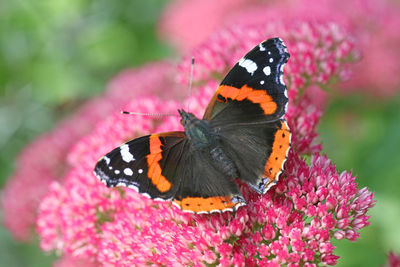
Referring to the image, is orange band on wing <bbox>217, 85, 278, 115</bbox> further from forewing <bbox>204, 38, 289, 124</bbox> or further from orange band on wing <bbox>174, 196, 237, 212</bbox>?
orange band on wing <bbox>174, 196, 237, 212</bbox>

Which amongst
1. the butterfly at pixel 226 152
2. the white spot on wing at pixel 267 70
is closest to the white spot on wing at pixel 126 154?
the butterfly at pixel 226 152

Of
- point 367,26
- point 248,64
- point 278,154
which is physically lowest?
point 278,154

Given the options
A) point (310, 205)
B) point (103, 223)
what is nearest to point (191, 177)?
point (310, 205)

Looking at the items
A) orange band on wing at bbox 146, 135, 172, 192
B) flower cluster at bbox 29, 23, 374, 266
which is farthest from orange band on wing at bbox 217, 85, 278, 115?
orange band on wing at bbox 146, 135, 172, 192

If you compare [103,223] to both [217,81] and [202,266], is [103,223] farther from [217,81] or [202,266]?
[217,81]

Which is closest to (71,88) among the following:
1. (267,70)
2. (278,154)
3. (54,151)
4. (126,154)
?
(54,151)

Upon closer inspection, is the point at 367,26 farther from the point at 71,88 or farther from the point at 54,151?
the point at 54,151
